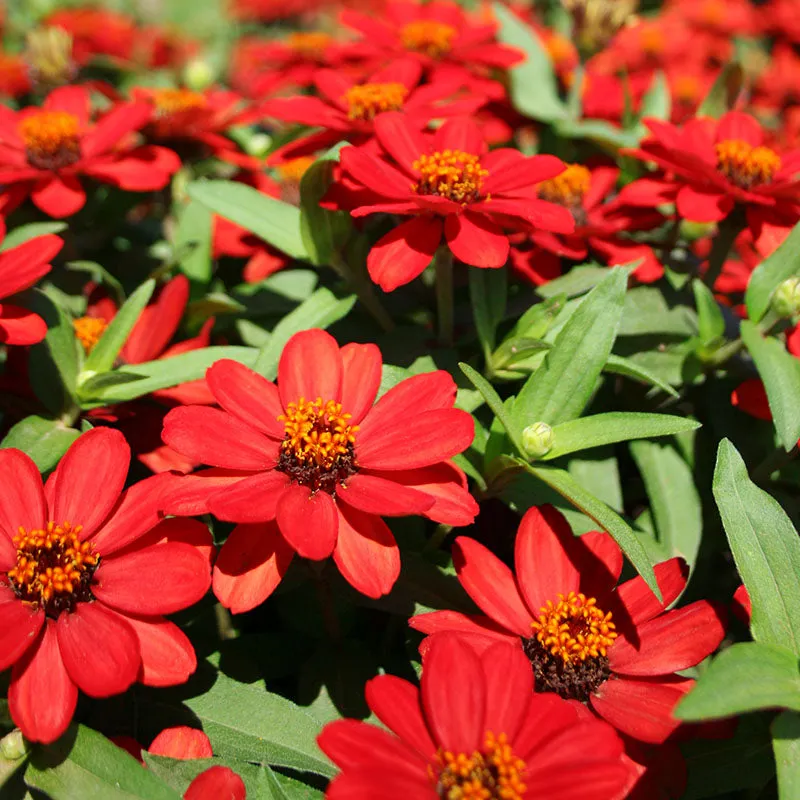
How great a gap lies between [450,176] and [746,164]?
42 cm

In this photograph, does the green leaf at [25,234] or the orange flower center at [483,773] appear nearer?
the orange flower center at [483,773]

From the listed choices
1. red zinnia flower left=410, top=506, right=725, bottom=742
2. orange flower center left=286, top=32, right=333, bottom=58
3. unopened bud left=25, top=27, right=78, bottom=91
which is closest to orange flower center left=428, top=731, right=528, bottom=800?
red zinnia flower left=410, top=506, right=725, bottom=742

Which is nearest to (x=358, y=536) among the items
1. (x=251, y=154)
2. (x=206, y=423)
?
(x=206, y=423)

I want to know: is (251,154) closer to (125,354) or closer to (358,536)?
(125,354)

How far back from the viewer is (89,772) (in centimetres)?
71

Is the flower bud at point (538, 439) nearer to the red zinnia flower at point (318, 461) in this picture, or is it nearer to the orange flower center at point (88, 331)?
the red zinnia flower at point (318, 461)

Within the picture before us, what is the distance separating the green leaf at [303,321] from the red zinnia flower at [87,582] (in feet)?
0.64

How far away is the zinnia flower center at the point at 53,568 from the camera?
0.74 metres

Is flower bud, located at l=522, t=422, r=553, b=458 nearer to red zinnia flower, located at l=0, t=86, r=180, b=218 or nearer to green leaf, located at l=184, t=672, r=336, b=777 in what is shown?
green leaf, located at l=184, t=672, r=336, b=777

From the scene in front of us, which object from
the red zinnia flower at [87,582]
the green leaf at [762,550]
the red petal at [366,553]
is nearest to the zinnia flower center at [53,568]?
the red zinnia flower at [87,582]

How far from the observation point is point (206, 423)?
2.61 ft

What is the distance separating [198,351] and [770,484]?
69cm

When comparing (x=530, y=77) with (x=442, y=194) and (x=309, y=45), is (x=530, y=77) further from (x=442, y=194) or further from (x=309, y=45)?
(x=442, y=194)

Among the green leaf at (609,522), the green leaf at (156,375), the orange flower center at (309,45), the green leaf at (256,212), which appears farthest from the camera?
the orange flower center at (309,45)
